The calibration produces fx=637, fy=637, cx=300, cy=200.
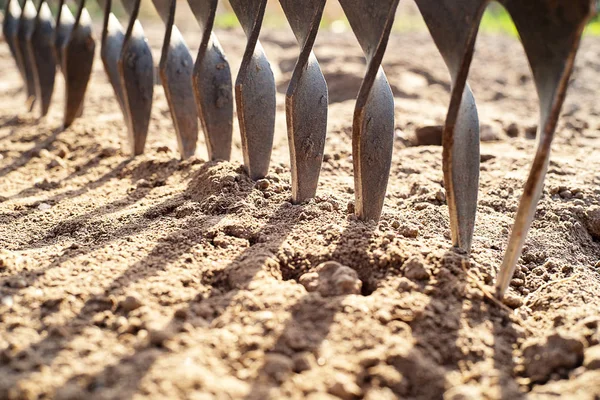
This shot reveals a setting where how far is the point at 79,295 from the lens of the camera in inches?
59.2


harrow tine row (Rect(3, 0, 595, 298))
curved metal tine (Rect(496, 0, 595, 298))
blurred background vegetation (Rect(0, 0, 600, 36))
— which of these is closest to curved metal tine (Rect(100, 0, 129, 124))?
harrow tine row (Rect(3, 0, 595, 298))

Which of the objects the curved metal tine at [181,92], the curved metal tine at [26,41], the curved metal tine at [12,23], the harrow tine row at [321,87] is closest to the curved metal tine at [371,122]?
the harrow tine row at [321,87]

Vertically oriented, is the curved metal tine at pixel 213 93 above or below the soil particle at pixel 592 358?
above

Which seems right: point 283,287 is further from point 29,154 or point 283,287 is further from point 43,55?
point 43,55

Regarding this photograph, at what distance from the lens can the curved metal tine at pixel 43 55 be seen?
3.58 metres

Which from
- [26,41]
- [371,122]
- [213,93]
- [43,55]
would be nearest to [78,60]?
[43,55]

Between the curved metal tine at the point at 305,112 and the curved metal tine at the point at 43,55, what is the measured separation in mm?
2020

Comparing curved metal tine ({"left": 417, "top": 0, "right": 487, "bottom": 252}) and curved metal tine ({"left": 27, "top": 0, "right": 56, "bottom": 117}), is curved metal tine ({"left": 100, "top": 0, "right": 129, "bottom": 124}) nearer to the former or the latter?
curved metal tine ({"left": 27, "top": 0, "right": 56, "bottom": 117})

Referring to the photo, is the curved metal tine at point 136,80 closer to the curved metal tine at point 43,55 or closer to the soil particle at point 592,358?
the curved metal tine at point 43,55

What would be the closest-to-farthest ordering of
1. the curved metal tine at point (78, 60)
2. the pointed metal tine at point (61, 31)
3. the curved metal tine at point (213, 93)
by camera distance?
the curved metal tine at point (213, 93)
the curved metal tine at point (78, 60)
the pointed metal tine at point (61, 31)

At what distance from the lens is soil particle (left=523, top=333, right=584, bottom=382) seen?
135cm

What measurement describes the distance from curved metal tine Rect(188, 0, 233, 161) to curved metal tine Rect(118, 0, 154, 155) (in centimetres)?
43

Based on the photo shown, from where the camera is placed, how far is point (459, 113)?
1705 mm

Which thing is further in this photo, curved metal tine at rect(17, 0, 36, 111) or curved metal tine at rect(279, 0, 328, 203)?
curved metal tine at rect(17, 0, 36, 111)
